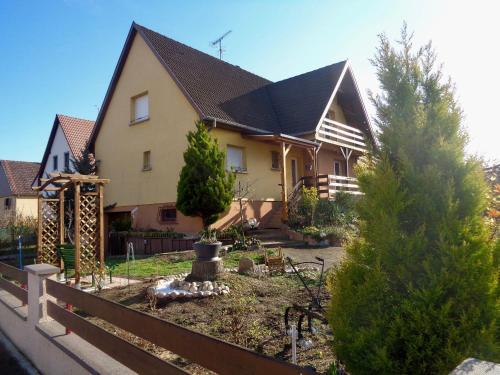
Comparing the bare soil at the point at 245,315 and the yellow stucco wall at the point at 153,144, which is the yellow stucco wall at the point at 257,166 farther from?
the bare soil at the point at 245,315

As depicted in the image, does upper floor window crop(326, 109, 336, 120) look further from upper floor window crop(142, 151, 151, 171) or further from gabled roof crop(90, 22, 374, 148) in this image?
upper floor window crop(142, 151, 151, 171)

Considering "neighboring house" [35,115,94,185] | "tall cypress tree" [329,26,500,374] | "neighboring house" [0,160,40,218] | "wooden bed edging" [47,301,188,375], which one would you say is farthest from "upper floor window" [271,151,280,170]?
"neighboring house" [0,160,40,218]

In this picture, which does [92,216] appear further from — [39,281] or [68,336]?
[68,336]

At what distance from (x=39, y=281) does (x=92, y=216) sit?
14.9 ft

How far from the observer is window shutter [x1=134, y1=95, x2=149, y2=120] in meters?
17.4

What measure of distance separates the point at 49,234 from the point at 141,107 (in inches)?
347

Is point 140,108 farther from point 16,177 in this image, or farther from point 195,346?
point 16,177

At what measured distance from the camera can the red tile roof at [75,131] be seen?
24578 mm

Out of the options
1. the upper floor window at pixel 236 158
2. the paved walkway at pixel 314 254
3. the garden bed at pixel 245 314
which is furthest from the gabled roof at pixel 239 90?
the garden bed at pixel 245 314

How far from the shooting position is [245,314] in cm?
529

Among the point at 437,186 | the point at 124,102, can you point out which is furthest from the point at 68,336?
the point at 124,102

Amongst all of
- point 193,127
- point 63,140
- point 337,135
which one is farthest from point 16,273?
point 63,140

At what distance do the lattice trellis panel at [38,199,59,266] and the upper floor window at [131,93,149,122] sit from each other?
7389 mm

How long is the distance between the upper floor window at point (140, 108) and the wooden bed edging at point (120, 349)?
1430cm
